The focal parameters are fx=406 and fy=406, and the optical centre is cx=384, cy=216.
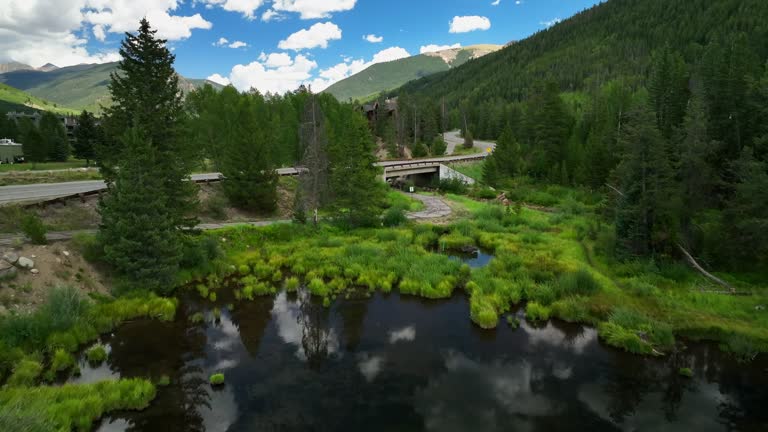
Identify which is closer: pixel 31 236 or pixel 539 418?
pixel 539 418

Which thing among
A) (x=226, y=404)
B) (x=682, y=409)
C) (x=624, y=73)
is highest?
(x=624, y=73)

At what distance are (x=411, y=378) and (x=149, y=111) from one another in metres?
22.0

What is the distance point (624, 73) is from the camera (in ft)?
476

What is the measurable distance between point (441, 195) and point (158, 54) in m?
45.2

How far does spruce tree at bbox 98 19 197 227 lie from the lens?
24.2m

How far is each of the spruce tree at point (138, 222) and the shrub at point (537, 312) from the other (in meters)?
20.7

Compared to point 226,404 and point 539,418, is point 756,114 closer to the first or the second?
point 539,418

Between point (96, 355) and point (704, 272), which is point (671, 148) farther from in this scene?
point (96, 355)

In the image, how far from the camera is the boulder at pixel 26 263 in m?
21.1

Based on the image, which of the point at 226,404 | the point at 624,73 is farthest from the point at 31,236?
the point at 624,73

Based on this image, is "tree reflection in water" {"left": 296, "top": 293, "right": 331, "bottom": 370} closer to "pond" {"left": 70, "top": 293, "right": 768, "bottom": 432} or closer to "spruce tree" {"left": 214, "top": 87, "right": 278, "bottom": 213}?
"pond" {"left": 70, "top": 293, "right": 768, "bottom": 432}

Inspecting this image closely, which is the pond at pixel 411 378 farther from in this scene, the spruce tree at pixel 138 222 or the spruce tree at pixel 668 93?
the spruce tree at pixel 668 93

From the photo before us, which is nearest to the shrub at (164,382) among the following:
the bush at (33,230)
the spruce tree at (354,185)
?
the bush at (33,230)

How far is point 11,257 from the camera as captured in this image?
68.8 ft
